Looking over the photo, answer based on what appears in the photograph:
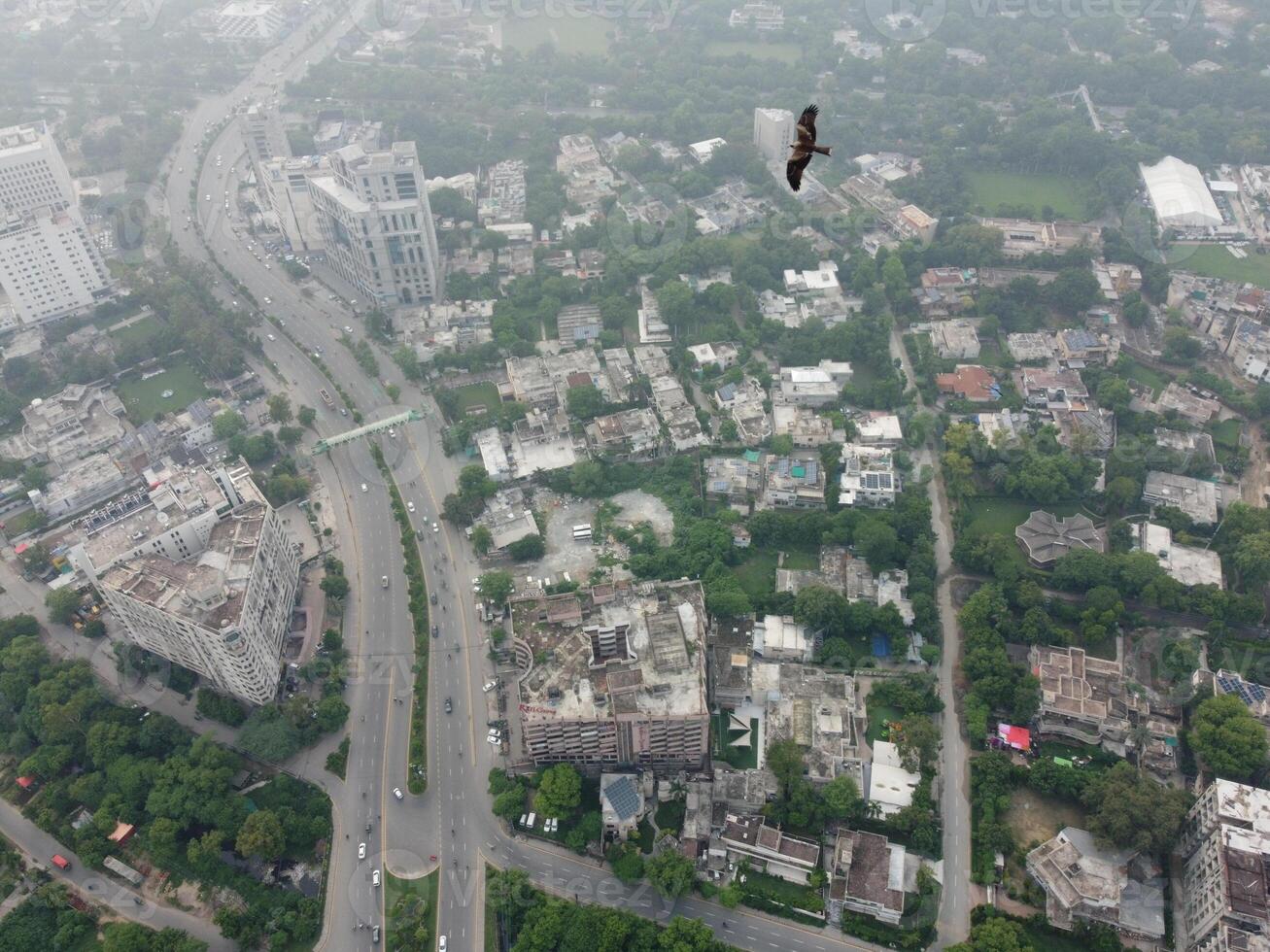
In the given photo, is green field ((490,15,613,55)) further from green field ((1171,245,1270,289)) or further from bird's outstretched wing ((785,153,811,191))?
bird's outstretched wing ((785,153,811,191))

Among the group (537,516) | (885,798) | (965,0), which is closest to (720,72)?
(965,0)

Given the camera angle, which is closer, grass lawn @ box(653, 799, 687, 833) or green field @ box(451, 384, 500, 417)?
grass lawn @ box(653, 799, 687, 833)

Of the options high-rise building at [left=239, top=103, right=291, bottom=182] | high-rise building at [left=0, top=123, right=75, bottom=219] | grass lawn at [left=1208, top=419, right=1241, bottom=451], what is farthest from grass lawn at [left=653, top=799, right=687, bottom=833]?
high-rise building at [left=0, top=123, right=75, bottom=219]

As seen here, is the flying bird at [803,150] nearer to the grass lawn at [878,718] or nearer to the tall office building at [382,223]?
the grass lawn at [878,718]

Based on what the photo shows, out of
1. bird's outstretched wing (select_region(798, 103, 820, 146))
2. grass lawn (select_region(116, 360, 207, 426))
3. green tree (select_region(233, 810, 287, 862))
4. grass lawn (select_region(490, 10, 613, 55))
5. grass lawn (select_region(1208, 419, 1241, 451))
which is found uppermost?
bird's outstretched wing (select_region(798, 103, 820, 146))

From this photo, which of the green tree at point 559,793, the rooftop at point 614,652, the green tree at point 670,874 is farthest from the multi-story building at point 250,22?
the green tree at point 670,874

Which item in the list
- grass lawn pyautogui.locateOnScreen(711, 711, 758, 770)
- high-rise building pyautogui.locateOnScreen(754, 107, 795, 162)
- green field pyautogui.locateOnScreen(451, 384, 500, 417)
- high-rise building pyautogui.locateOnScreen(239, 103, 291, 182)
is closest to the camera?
grass lawn pyautogui.locateOnScreen(711, 711, 758, 770)

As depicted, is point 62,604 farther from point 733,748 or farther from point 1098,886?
point 1098,886
